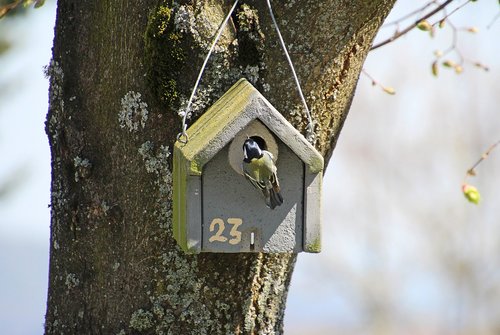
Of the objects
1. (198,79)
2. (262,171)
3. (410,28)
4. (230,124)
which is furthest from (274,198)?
(410,28)

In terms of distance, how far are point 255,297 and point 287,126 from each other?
426 mm

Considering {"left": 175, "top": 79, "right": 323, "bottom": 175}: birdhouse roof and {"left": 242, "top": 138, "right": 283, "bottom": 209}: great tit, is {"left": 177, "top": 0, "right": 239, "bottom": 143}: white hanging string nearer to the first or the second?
{"left": 175, "top": 79, "right": 323, "bottom": 175}: birdhouse roof

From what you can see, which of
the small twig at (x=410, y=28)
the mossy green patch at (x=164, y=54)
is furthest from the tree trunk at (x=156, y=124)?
the small twig at (x=410, y=28)

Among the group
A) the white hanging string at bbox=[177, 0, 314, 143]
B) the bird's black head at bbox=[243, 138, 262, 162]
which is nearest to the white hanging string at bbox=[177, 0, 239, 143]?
the white hanging string at bbox=[177, 0, 314, 143]

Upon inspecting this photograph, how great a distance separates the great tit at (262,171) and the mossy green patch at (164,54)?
210 mm

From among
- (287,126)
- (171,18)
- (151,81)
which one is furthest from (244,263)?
(171,18)

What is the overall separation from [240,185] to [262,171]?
Answer: 9 cm

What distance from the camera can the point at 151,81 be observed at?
5.85ft

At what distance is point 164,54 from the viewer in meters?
1.77

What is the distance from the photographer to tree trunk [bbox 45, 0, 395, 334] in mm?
1788

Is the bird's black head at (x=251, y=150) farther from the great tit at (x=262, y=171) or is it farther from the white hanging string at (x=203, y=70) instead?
the white hanging string at (x=203, y=70)

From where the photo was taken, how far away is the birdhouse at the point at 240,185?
173 centimetres

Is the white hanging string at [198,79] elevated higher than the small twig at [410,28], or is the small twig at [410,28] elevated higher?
the small twig at [410,28]

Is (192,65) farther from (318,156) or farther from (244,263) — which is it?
(244,263)
